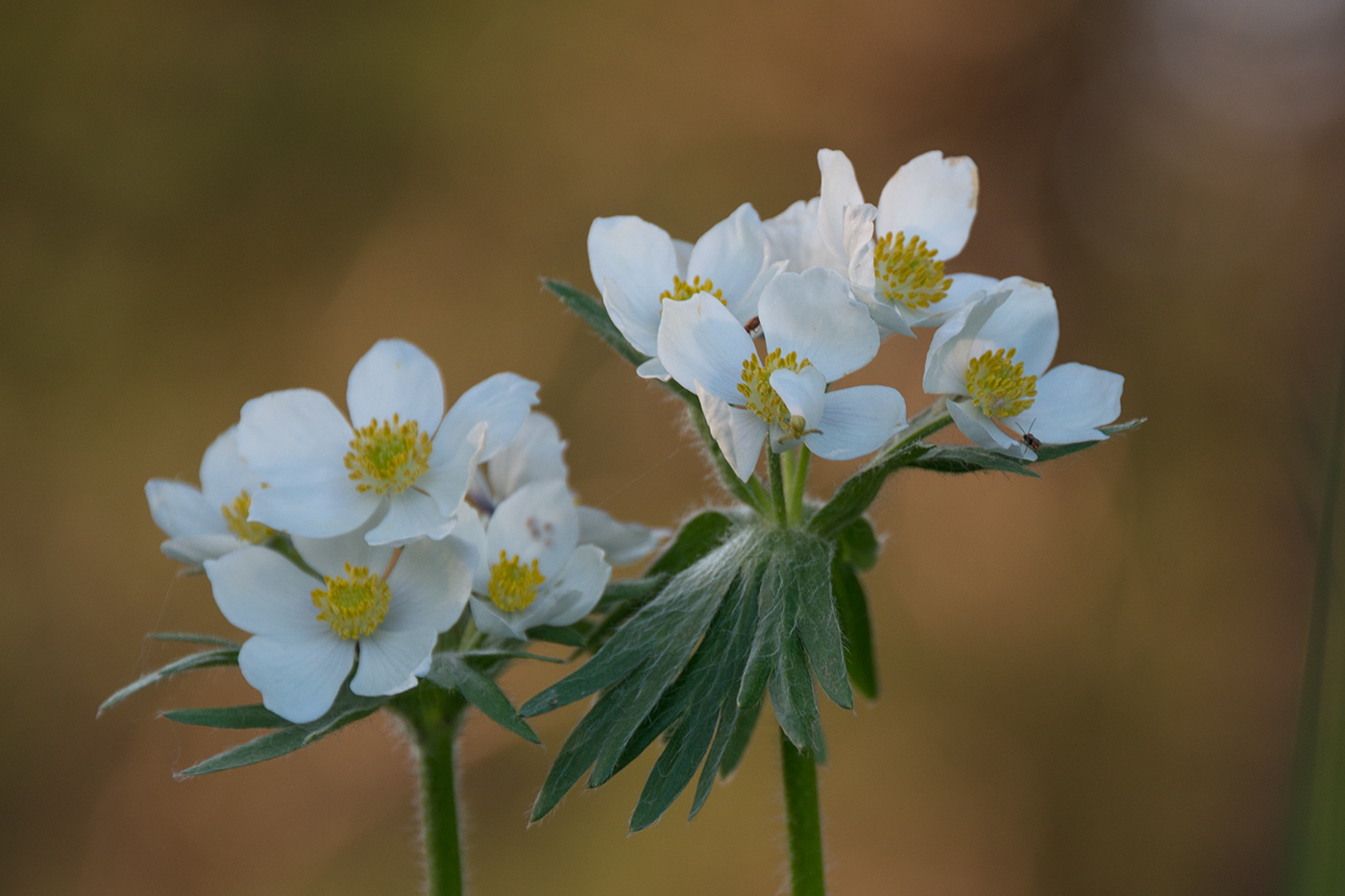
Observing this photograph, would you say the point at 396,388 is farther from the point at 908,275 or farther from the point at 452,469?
the point at 908,275

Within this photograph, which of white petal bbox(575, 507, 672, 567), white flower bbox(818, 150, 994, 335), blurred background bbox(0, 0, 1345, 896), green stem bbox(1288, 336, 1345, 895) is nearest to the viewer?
green stem bbox(1288, 336, 1345, 895)

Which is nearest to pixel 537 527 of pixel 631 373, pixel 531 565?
pixel 531 565

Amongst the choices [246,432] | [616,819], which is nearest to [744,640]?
[246,432]

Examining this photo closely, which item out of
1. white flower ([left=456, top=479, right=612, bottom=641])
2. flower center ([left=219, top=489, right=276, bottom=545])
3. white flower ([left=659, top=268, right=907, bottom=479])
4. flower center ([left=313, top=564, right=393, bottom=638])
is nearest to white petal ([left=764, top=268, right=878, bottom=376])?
white flower ([left=659, top=268, right=907, bottom=479])

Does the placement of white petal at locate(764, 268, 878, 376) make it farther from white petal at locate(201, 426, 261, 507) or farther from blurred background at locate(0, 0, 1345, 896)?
blurred background at locate(0, 0, 1345, 896)

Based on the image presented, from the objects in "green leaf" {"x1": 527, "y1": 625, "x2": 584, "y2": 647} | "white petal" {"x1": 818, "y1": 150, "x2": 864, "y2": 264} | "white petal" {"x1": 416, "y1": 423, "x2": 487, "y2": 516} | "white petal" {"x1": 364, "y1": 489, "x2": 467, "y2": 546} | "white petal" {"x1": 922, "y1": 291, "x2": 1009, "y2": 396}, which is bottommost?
Result: "green leaf" {"x1": 527, "y1": 625, "x2": 584, "y2": 647}

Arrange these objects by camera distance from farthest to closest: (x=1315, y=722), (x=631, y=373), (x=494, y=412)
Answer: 1. (x=631, y=373)
2. (x=494, y=412)
3. (x=1315, y=722)

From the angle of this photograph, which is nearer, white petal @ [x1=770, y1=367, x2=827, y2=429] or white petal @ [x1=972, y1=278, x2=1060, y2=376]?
white petal @ [x1=770, y1=367, x2=827, y2=429]
